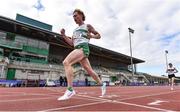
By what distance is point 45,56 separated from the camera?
47219 mm

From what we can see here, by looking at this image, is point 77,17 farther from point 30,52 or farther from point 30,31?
point 30,31

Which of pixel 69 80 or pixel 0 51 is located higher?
pixel 0 51

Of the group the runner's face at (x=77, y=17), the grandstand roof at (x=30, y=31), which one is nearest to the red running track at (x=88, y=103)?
the runner's face at (x=77, y=17)

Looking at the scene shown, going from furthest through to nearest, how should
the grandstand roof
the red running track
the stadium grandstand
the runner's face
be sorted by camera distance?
A: 1. the grandstand roof
2. the stadium grandstand
3. the runner's face
4. the red running track

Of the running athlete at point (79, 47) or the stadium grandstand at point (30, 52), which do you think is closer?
the running athlete at point (79, 47)

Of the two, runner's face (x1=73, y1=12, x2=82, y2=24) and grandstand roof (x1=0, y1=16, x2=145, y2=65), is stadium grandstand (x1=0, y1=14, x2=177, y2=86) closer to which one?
grandstand roof (x1=0, y1=16, x2=145, y2=65)

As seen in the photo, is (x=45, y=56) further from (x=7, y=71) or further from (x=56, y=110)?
(x=56, y=110)

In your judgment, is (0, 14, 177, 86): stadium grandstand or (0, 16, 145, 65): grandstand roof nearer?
(0, 14, 177, 86): stadium grandstand

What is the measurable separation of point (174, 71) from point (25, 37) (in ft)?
118

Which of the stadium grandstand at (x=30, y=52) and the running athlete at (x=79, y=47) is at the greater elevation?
the stadium grandstand at (x=30, y=52)

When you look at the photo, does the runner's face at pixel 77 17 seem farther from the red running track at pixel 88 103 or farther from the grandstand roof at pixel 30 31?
the grandstand roof at pixel 30 31

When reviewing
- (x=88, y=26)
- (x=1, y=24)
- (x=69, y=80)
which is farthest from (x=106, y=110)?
(x=1, y=24)

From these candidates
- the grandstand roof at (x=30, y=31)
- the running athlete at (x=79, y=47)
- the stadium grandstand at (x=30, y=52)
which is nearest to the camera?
the running athlete at (x=79, y=47)

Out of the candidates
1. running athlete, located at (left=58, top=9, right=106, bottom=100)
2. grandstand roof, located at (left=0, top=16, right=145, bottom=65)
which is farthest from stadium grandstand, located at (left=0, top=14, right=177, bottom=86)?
running athlete, located at (left=58, top=9, right=106, bottom=100)
